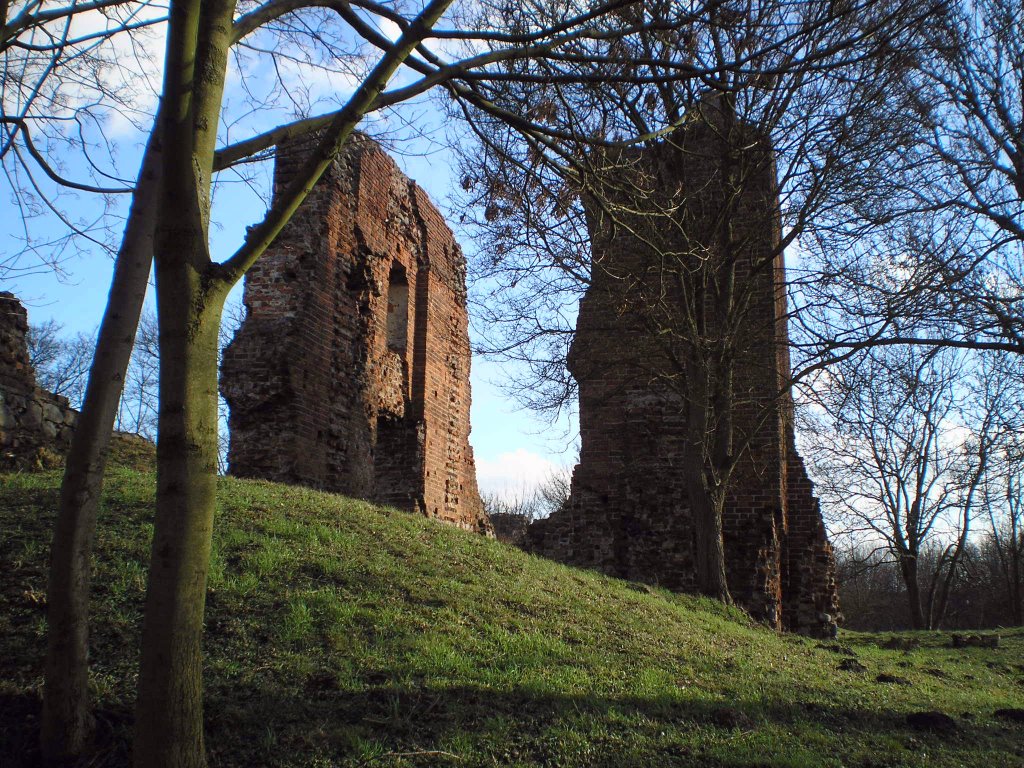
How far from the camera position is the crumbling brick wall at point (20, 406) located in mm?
8844

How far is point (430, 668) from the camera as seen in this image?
4.91 m

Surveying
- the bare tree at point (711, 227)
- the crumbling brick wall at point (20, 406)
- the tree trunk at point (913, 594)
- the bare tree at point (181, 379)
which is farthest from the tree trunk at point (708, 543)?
the tree trunk at point (913, 594)

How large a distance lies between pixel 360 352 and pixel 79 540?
9298 millimetres

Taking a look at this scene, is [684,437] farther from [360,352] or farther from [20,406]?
[20,406]

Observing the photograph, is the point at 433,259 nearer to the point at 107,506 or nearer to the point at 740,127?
the point at 740,127

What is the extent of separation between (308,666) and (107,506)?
9.73ft

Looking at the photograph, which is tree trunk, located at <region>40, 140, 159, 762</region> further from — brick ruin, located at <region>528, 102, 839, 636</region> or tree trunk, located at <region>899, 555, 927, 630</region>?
tree trunk, located at <region>899, 555, 927, 630</region>

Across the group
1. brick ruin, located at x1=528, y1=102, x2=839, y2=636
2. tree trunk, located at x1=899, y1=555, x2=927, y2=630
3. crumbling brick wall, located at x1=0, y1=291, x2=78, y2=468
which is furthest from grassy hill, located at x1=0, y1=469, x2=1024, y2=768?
A: tree trunk, located at x1=899, y1=555, x2=927, y2=630

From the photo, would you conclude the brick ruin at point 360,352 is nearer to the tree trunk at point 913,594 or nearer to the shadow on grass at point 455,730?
the shadow on grass at point 455,730

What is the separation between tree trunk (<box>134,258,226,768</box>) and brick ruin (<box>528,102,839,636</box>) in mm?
→ 7650

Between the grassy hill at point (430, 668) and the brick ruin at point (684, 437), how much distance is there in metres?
4.37

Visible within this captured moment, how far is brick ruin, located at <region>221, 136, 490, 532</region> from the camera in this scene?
439 inches

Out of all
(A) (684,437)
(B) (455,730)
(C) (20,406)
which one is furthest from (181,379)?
(A) (684,437)

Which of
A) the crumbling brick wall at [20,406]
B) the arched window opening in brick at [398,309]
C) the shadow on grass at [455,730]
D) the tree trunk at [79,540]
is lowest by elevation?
the shadow on grass at [455,730]
